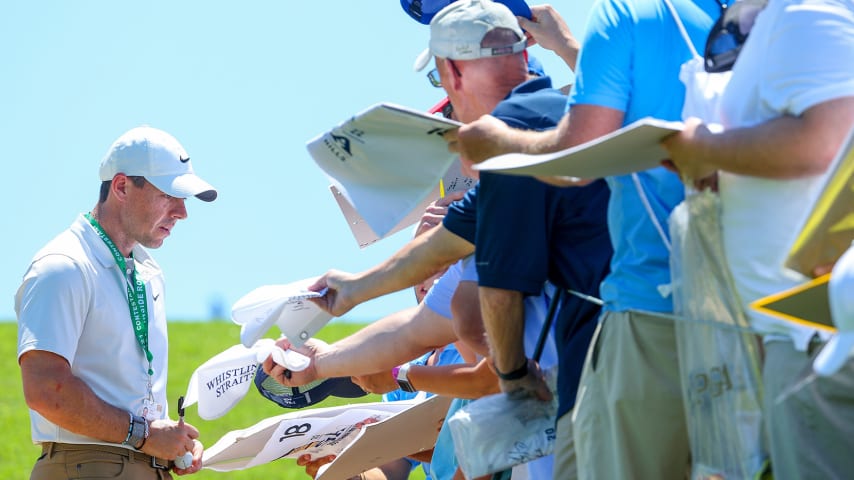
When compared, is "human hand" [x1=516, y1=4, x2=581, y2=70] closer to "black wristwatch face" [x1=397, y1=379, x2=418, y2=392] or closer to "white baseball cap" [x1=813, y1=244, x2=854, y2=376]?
"black wristwatch face" [x1=397, y1=379, x2=418, y2=392]

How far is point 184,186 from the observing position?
18.5 ft

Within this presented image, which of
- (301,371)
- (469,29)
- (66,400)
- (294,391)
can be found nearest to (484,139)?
(469,29)

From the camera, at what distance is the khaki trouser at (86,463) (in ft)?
16.4

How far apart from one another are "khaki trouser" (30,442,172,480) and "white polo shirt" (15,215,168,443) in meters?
0.05

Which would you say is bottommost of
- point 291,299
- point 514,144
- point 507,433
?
point 507,433

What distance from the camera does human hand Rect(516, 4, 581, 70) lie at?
15.8 ft

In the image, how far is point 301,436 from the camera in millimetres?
5074

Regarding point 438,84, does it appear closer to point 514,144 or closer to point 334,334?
point 514,144

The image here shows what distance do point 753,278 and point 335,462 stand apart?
2.58m

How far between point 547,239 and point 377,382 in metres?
1.87

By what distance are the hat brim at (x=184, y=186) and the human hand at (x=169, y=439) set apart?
3.47 ft

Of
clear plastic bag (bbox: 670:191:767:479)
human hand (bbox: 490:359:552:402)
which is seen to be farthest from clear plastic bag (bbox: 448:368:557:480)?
clear plastic bag (bbox: 670:191:767:479)

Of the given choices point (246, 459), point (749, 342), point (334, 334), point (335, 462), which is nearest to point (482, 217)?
point (749, 342)

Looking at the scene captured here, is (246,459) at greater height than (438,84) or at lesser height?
lesser
